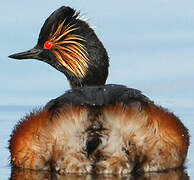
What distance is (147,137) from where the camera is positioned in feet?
29.3

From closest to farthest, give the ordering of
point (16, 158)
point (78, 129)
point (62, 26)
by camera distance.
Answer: point (78, 129) < point (16, 158) < point (62, 26)

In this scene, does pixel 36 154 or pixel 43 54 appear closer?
pixel 36 154

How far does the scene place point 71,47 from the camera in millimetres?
10625

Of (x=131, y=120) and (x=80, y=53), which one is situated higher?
(x=80, y=53)

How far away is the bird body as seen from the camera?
28.7ft

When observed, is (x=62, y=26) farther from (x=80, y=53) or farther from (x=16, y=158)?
(x=16, y=158)

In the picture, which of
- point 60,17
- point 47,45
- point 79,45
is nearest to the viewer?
point 60,17

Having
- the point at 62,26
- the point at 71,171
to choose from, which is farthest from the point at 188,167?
the point at 62,26

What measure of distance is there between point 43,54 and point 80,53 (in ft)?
2.21

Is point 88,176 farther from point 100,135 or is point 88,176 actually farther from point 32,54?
point 32,54

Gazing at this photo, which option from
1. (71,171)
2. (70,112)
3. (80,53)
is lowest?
(71,171)

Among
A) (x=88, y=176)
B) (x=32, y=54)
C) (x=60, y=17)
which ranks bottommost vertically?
(x=88, y=176)

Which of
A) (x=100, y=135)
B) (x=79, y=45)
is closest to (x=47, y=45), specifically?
(x=79, y=45)

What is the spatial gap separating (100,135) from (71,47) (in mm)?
2139
